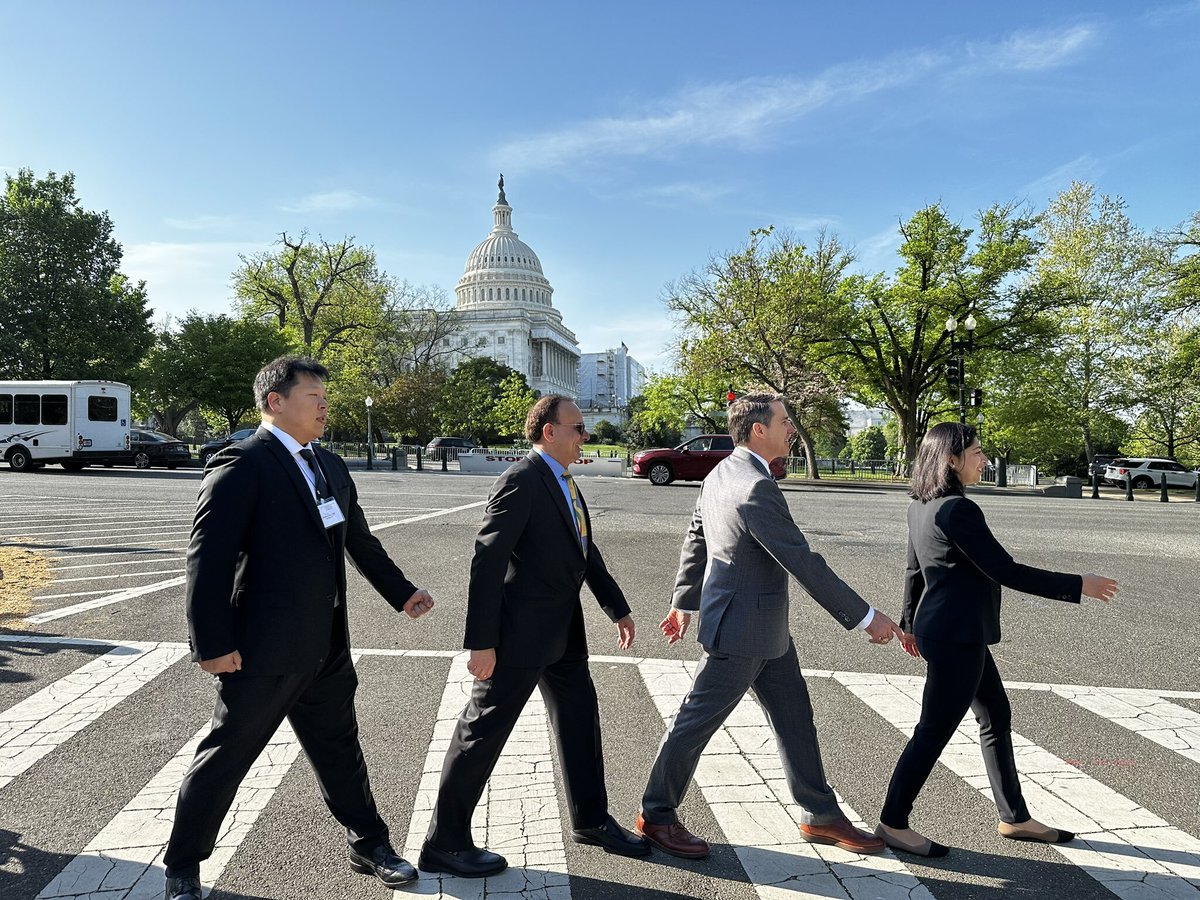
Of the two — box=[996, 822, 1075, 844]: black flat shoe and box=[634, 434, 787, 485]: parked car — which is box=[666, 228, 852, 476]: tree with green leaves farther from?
box=[996, 822, 1075, 844]: black flat shoe

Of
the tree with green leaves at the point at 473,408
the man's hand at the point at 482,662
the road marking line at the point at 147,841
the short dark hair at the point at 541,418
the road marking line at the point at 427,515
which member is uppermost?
the tree with green leaves at the point at 473,408

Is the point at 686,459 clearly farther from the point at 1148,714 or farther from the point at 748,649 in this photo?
the point at 748,649

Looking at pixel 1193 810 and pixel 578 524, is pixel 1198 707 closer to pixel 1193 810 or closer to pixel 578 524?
pixel 1193 810

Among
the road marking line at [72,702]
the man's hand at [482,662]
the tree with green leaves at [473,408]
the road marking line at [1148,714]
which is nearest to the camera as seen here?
the man's hand at [482,662]


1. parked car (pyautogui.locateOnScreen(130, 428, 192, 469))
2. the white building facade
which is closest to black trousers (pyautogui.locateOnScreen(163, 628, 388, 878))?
parked car (pyautogui.locateOnScreen(130, 428, 192, 469))

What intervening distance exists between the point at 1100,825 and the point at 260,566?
12.1 feet

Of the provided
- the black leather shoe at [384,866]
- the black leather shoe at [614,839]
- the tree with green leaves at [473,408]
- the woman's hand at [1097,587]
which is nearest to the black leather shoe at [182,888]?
the black leather shoe at [384,866]

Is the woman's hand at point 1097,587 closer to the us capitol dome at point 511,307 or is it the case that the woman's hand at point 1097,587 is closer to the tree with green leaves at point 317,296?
the tree with green leaves at point 317,296

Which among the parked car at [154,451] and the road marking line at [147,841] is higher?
the parked car at [154,451]

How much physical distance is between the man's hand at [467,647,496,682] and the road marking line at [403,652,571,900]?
0.74 metres

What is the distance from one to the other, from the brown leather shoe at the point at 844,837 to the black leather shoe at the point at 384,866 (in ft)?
5.40

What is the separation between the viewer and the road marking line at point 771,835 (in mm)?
3107

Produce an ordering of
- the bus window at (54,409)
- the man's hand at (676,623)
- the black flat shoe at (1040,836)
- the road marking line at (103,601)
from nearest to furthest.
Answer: the black flat shoe at (1040,836) < the man's hand at (676,623) < the road marking line at (103,601) < the bus window at (54,409)

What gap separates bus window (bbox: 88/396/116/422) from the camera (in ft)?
97.5
